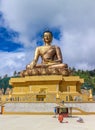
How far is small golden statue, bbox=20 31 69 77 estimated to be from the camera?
21.4 m

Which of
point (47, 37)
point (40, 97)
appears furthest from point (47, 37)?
point (40, 97)

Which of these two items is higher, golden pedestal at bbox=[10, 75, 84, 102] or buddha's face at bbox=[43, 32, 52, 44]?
buddha's face at bbox=[43, 32, 52, 44]

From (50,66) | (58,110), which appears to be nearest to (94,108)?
(58,110)

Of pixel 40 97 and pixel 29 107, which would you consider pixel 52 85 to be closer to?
pixel 40 97

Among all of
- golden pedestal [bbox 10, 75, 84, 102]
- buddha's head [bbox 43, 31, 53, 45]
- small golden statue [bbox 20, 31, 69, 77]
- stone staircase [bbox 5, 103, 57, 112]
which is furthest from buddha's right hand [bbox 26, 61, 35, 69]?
stone staircase [bbox 5, 103, 57, 112]

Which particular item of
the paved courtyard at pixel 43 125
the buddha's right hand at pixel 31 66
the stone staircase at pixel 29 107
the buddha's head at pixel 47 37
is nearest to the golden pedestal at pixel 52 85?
the buddha's right hand at pixel 31 66

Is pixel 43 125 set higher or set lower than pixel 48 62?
lower

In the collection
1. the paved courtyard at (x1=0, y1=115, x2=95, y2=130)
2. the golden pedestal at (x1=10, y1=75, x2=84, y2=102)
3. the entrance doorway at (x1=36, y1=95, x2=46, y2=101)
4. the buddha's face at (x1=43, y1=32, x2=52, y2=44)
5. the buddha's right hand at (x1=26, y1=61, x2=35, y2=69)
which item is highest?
the buddha's face at (x1=43, y1=32, x2=52, y2=44)

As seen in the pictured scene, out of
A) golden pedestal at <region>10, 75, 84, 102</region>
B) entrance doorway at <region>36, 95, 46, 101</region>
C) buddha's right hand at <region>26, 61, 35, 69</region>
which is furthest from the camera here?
buddha's right hand at <region>26, 61, 35, 69</region>

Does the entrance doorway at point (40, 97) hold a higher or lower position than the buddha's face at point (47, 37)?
lower

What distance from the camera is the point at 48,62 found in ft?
76.2

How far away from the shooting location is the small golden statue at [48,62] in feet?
70.3

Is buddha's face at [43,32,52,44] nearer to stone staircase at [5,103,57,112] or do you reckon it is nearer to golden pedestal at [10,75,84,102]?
golden pedestal at [10,75,84,102]

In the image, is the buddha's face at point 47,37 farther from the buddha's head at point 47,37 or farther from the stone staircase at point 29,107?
the stone staircase at point 29,107
